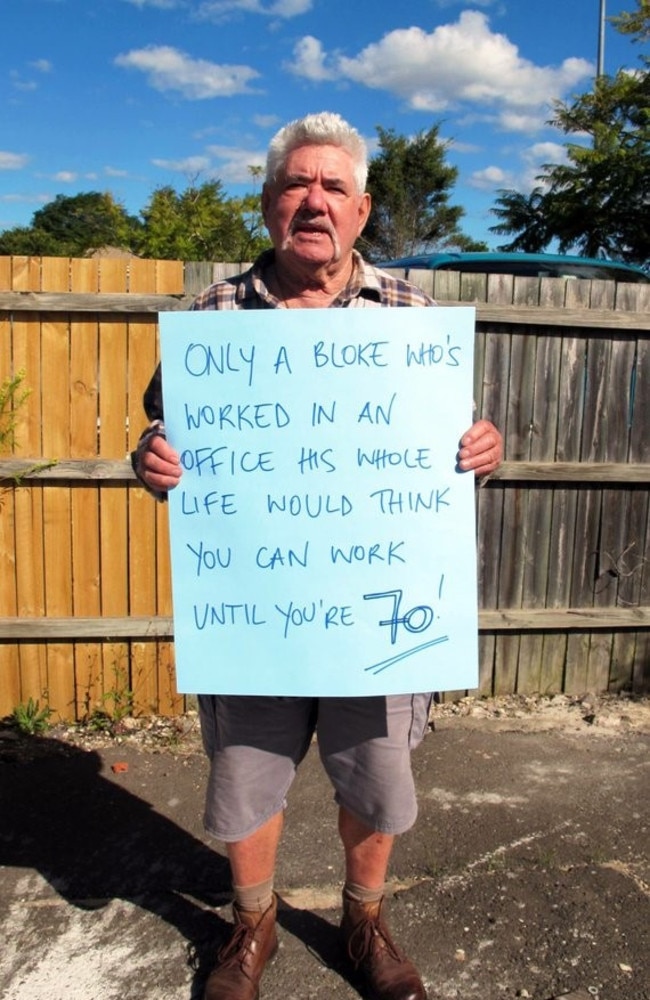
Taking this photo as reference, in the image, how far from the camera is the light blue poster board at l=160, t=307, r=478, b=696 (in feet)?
6.27

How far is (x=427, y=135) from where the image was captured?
130 feet

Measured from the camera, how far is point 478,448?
1900 mm

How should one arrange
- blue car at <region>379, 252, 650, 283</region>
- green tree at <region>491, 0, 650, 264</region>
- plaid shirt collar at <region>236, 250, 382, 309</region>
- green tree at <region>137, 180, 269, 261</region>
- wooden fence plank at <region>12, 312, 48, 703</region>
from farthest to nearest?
green tree at <region>491, 0, 650, 264</region>
blue car at <region>379, 252, 650, 283</region>
green tree at <region>137, 180, 269, 261</region>
wooden fence plank at <region>12, 312, 48, 703</region>
plaid shirt collar at <region>236, 250, 382, 309</region>

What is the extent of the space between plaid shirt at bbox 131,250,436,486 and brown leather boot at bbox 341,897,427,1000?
131 centimetres

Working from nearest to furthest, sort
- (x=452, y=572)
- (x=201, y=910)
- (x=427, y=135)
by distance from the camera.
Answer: (x=452, y=572)
(x=201, y=910)
(x=427, y=135)

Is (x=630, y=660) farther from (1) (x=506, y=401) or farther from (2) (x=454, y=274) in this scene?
(2) (x=454, y=274)

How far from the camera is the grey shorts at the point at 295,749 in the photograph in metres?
2.09

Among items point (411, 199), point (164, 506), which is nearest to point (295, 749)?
point (164, 506)

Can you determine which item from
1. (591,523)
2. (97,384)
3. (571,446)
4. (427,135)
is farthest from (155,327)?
(427,135)

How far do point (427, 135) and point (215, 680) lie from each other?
41.6 m

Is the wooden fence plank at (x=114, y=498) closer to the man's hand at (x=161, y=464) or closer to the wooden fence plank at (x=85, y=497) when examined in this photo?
the wooden fence plank at (x=85, y=497)

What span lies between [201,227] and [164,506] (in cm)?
209

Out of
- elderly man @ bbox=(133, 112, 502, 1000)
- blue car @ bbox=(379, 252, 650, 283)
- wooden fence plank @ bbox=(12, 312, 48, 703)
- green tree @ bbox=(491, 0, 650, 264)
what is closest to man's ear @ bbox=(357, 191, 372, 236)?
elderly man @ bbox=(133, 112, 502, 1000)

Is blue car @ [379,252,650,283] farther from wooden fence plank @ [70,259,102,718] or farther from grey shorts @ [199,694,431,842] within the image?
grey shorts @ [199,694,431,842]
